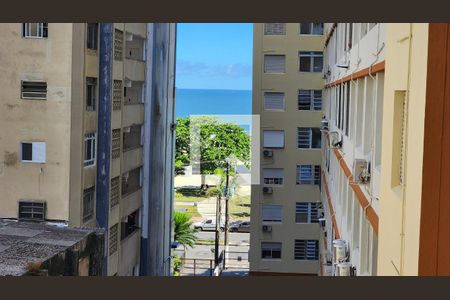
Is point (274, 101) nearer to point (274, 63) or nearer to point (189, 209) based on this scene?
point (274, 63)

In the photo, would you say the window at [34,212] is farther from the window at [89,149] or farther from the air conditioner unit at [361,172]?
the air conditioner unit at [361,172]

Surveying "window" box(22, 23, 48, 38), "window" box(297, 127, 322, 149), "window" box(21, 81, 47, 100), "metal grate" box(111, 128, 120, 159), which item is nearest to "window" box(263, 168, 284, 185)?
"window" box(297, 127, 322, 149)

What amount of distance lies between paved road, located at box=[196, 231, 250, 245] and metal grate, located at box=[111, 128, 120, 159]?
10.8 ft

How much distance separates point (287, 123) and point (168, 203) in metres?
1.96

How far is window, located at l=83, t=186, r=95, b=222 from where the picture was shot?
658 centimetres

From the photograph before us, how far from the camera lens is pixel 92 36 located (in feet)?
21.6

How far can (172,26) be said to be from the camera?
30.3ft

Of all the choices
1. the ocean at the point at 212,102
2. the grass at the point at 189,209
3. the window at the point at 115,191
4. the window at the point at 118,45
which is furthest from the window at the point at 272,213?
the window at the point at 118,45

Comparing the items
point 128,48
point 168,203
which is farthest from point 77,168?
point 168,203

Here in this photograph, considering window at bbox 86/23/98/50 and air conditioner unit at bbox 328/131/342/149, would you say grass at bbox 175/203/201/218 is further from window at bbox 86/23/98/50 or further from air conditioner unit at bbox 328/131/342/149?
air conditioner unit at bbox 328/131/342/149

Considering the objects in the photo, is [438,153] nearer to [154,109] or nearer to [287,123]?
[154,109]

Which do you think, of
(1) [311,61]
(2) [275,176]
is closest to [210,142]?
(2) [275,176]

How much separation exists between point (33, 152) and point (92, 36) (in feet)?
3.94

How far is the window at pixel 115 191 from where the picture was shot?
7.21 metres
